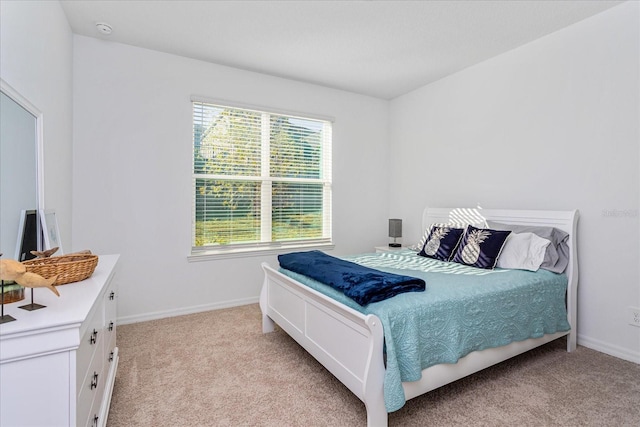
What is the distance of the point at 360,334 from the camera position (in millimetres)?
1699

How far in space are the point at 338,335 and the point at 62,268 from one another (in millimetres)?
1384

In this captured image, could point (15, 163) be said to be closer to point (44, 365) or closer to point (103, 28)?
point (44, 365)

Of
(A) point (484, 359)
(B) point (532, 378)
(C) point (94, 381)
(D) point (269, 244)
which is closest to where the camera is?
(C) point (94, 381)

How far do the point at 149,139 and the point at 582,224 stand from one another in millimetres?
3983

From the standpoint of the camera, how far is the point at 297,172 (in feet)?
13.5

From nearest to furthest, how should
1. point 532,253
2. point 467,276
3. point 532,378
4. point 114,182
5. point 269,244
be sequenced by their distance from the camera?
point 532,378, point 467,276, point 532,253, point 114,182, point 269,244

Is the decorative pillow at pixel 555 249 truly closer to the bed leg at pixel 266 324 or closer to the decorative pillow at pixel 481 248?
the decorative pillow at pixel 481 248

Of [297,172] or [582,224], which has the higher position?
[297,172]

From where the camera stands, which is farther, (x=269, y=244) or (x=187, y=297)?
(x=269, y=244)

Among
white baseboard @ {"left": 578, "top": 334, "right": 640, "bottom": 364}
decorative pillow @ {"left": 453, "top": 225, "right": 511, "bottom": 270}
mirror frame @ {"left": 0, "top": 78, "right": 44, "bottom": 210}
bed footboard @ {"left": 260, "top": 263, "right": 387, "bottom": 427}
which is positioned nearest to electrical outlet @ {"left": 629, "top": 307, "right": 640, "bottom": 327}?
white baseboard @ {"left": 578, "top": 334, "right": 640, "bottom": 364}

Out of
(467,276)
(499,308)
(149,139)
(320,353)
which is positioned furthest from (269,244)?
(499,308)

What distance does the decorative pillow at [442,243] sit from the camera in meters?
3.08

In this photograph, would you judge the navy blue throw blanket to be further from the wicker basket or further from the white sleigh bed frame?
the wicker basket

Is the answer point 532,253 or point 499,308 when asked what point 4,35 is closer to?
point 499,308
